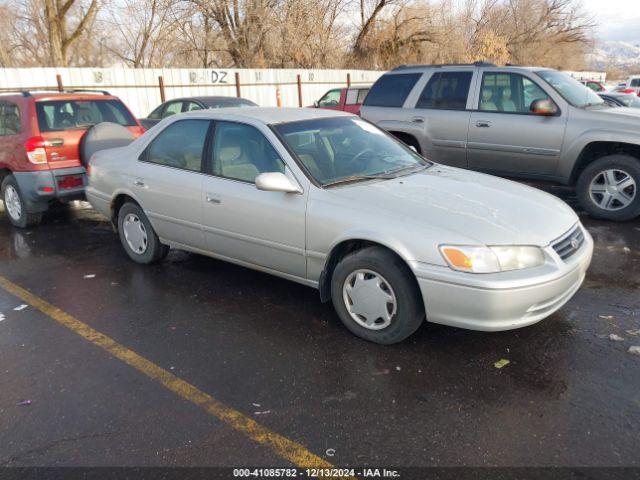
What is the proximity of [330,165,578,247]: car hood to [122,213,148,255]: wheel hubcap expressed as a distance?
8.06 feet

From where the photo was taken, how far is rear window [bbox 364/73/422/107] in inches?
306

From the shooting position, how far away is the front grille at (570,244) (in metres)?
3.41

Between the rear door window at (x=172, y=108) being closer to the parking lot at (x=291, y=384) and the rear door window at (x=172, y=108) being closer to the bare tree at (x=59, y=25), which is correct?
the parking lot at (x=291, y=384)

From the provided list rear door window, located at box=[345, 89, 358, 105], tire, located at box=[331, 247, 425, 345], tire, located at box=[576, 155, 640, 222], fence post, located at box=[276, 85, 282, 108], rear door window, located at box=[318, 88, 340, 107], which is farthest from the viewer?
fence post, located at box=[276, 85, 282, 108]

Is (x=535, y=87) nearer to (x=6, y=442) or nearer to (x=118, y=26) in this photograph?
(x=6, y=442)

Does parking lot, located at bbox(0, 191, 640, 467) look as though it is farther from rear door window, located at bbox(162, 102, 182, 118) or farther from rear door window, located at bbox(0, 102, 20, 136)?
rear door window, located at bbox(162, 102, 182, 118)

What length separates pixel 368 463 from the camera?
253cm

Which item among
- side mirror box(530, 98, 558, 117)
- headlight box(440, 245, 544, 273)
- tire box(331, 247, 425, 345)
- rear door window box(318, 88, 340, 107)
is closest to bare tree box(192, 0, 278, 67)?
rear door window box(318, 88, 340, 107)

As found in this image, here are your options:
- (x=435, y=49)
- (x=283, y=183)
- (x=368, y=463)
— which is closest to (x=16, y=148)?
(x=283, y=183)

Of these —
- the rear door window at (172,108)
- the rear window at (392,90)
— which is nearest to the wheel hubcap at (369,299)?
the rear window at (392,90)

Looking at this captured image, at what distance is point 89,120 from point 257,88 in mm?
13695

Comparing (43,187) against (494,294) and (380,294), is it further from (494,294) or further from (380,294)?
(494,294)

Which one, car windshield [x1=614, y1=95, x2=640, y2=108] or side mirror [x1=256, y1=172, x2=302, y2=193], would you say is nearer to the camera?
side mirror [x1=256, y1=172, x2=302, y2=193]

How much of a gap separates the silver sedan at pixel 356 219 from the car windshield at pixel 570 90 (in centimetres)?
294
